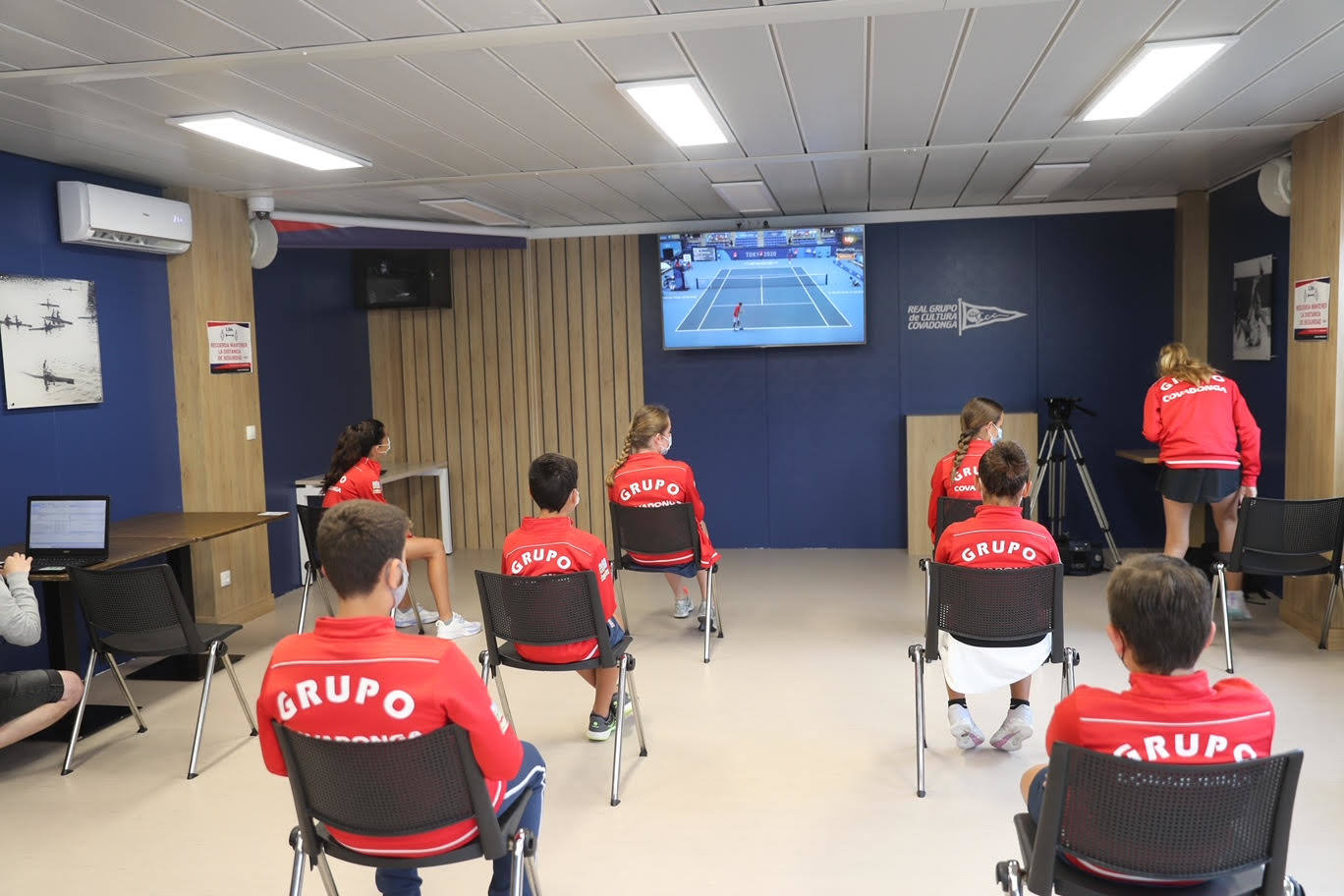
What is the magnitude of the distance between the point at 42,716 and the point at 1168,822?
391 centimetres

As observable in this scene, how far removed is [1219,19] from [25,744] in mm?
5475

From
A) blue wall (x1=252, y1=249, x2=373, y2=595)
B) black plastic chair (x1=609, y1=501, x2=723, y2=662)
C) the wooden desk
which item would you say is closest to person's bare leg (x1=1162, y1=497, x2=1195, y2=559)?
the wooden desk

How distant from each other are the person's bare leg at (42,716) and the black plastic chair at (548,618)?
175cm

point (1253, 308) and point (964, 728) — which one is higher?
point (1253, 308)

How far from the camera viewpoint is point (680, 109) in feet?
14.4

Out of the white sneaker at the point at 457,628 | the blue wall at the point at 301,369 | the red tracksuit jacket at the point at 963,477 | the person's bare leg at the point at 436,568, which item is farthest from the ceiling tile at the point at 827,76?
the blue wall at the point at 301,369

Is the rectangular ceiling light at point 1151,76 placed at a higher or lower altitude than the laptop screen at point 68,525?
higher

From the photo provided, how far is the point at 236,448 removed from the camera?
6406 mm

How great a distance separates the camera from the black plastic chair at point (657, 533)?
513cm

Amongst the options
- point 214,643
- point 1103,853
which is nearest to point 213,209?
point 214,643

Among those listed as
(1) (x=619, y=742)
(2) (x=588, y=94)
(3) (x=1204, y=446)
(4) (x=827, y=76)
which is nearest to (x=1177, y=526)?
(3) (x=1204, y=446)

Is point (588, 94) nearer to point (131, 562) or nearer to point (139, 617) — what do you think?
point (139, 617)

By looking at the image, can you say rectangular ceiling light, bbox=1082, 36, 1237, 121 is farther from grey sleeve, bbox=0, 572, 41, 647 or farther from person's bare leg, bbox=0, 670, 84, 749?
person's bare leg, bbox=0, 670, 84, 749

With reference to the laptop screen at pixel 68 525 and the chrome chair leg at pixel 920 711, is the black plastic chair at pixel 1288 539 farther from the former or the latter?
the laptop screen at pixel 68 525
